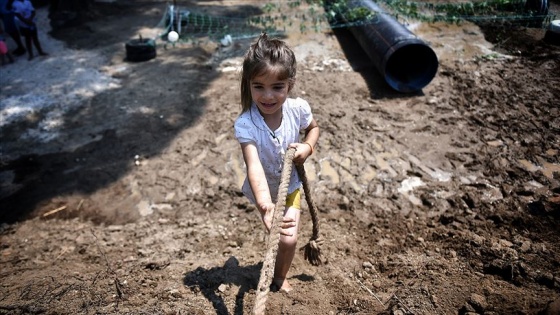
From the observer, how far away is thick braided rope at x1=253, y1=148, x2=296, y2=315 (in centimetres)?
164

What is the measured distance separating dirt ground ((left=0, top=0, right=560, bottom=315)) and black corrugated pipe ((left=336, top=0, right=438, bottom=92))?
237mm

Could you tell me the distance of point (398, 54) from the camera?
6.35 metres

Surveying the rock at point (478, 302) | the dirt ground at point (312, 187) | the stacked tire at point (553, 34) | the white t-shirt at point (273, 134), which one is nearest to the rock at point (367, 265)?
the dirt ground at point (312, 187)

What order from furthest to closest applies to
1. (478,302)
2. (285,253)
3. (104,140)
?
1. (104,140)
2. (285,253)
3. (478,302)

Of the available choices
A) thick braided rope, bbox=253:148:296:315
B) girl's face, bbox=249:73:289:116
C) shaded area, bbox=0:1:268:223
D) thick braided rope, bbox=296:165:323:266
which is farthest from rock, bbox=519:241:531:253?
shaded area, bbox=0:1:268:223

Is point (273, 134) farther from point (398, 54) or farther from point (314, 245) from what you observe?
point (398, 54)

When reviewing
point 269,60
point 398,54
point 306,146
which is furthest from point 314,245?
point 398,54

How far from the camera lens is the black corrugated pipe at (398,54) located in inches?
220

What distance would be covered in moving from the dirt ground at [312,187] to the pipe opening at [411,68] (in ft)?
0.65

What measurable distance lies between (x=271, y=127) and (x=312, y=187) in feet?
5.78

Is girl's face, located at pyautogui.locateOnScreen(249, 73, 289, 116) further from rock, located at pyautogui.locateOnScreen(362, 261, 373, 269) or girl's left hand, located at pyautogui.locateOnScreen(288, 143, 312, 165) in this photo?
rock, located at pyautogui.locateOnScreen(362, 261, 373, 269)

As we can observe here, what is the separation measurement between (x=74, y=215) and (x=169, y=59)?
4.19m

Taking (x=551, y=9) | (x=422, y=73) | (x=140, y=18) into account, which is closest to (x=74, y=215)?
(x=422, y=73)

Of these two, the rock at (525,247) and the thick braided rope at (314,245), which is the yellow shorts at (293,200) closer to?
the thick braided rope at (314,245)
